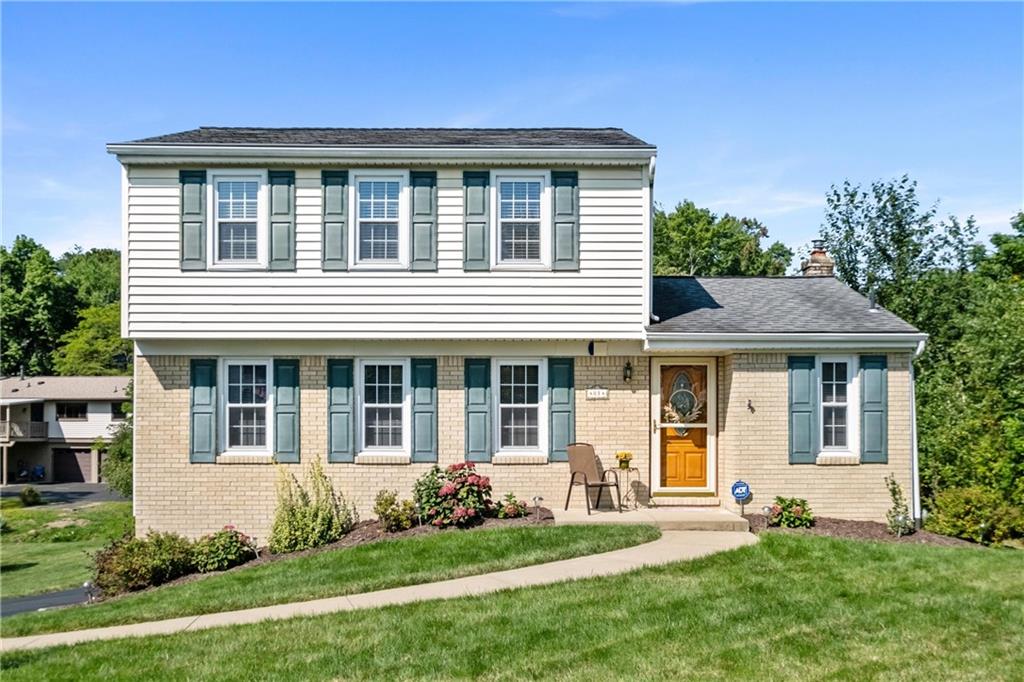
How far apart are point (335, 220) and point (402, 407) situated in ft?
10.3

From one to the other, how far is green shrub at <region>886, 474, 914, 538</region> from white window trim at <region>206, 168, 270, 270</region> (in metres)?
10.3

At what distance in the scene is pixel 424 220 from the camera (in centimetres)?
1274

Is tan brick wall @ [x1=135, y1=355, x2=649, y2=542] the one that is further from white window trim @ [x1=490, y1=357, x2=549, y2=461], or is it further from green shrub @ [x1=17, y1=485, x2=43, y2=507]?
green shrub @ [x1=17, y1=485, x2=43, y2=507]

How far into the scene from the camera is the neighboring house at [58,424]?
40125 millimetres

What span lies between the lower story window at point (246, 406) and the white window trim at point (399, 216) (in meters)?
2.41

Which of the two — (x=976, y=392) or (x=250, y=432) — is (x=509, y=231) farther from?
(x=976, y=392)

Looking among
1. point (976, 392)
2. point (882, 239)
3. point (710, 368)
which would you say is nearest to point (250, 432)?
point (710, 368)

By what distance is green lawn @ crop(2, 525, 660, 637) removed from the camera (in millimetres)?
9125

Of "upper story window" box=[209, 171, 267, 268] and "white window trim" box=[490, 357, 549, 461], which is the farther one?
"white window trim" box=[490, 357, 549, 461]

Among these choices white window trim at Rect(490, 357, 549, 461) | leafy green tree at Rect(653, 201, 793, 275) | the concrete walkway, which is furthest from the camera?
leafy green tree at Rect(653, 201, 793, 275)

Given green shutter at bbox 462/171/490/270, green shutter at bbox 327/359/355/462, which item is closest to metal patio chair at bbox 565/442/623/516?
green shutter at bbox 462/171/490/270

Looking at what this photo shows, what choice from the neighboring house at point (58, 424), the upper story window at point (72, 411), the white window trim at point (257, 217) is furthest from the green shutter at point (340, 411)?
the upper story window at point (72, 411)

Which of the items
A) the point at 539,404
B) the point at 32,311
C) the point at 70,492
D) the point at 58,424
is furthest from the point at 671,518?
the point at 32,311

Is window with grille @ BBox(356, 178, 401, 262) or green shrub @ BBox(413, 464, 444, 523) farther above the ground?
window with grille @ BBox(356, 178, 401, 262)
